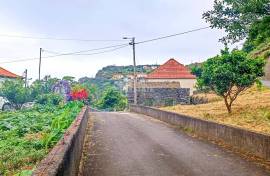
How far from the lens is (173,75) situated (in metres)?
69.6

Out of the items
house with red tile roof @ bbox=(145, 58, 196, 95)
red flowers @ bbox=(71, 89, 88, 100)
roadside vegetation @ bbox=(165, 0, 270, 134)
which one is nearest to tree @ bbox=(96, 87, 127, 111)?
red flowers @ bbox=(71, 89, 88, 100)

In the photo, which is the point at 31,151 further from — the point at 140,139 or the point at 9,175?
the point at 140,139

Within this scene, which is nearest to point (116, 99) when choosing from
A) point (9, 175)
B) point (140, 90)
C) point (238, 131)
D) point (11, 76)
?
point (140, 90)

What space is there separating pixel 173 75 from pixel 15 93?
29.5 meters

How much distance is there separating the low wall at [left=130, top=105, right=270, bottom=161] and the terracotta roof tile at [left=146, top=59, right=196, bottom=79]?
149 ft


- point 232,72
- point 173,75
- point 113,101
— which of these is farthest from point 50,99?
point 232,72

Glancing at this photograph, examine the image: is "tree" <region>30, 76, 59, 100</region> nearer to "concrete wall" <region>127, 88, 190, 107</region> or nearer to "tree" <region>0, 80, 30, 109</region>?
"tree" <region>0, 80, 30, 109</region>

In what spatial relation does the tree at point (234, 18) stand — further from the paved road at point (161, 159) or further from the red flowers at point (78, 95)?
the red flowers at point (78, 95)

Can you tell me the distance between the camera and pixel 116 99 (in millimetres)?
59594

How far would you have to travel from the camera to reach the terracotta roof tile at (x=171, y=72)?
228 ft

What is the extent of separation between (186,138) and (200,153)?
427 cm

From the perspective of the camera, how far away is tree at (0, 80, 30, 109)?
1949 inches

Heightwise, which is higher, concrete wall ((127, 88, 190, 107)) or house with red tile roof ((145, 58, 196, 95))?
house with red tile roof ((145, 58, 196, 95))

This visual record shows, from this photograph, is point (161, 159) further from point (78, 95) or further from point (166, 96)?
point (78, 95)
